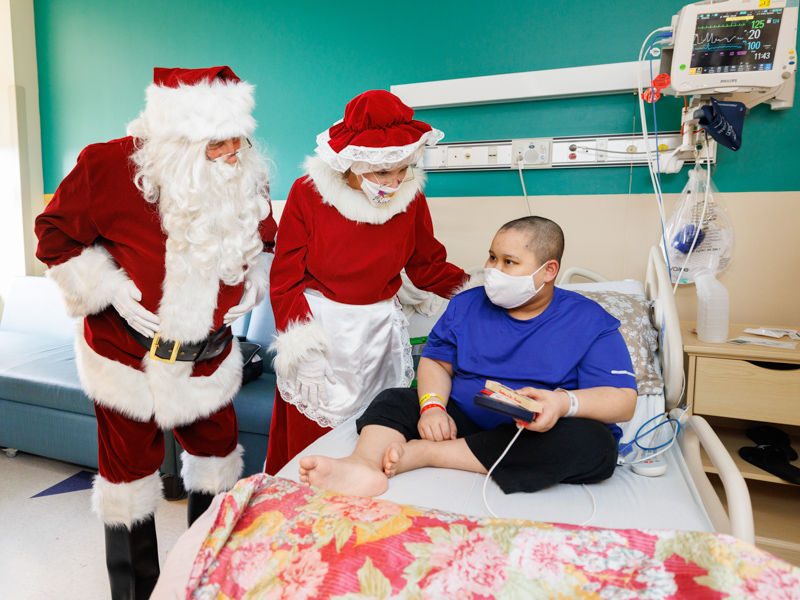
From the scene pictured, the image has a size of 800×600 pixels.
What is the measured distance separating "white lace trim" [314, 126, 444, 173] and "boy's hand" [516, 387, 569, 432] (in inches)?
28.7

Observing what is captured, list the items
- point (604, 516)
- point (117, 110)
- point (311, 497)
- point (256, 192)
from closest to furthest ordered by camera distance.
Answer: point (311, 497) → point (604, 516) → point (256, 192) → point (117, 110)

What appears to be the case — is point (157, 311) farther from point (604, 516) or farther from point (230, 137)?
point (604, 516)

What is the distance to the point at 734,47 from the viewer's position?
1848 millimetres

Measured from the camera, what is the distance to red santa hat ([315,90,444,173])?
4.80 ft

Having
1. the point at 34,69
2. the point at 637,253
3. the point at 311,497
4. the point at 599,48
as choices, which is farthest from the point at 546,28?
the point at 34,69

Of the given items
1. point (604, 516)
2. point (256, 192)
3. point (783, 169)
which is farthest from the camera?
point (783, 169)

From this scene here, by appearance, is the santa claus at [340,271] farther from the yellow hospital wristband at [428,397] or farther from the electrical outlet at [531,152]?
the electrical outlet at [531,152]

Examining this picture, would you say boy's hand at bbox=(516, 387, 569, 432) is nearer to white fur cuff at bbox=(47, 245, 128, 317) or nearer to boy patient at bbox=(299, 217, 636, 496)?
boy patient at bbox=(299, 217, 636, 496)

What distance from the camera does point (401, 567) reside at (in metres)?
0.77

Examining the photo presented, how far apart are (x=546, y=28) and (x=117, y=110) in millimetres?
2842

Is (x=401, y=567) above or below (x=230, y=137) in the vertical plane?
below

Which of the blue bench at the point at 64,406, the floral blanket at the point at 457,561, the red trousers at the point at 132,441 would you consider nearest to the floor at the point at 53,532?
the blue bench at the point at 64,406

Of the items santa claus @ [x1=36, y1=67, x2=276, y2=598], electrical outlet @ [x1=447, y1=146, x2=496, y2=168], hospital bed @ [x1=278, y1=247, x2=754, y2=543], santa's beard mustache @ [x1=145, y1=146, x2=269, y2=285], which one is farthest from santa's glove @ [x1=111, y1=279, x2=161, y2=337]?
electrical outlet @ [x1=447, y1=146, x2=496, y2=168]

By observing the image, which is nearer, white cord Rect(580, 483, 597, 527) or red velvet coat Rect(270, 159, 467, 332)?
white cord Rect(580, 483, 597, 527)
